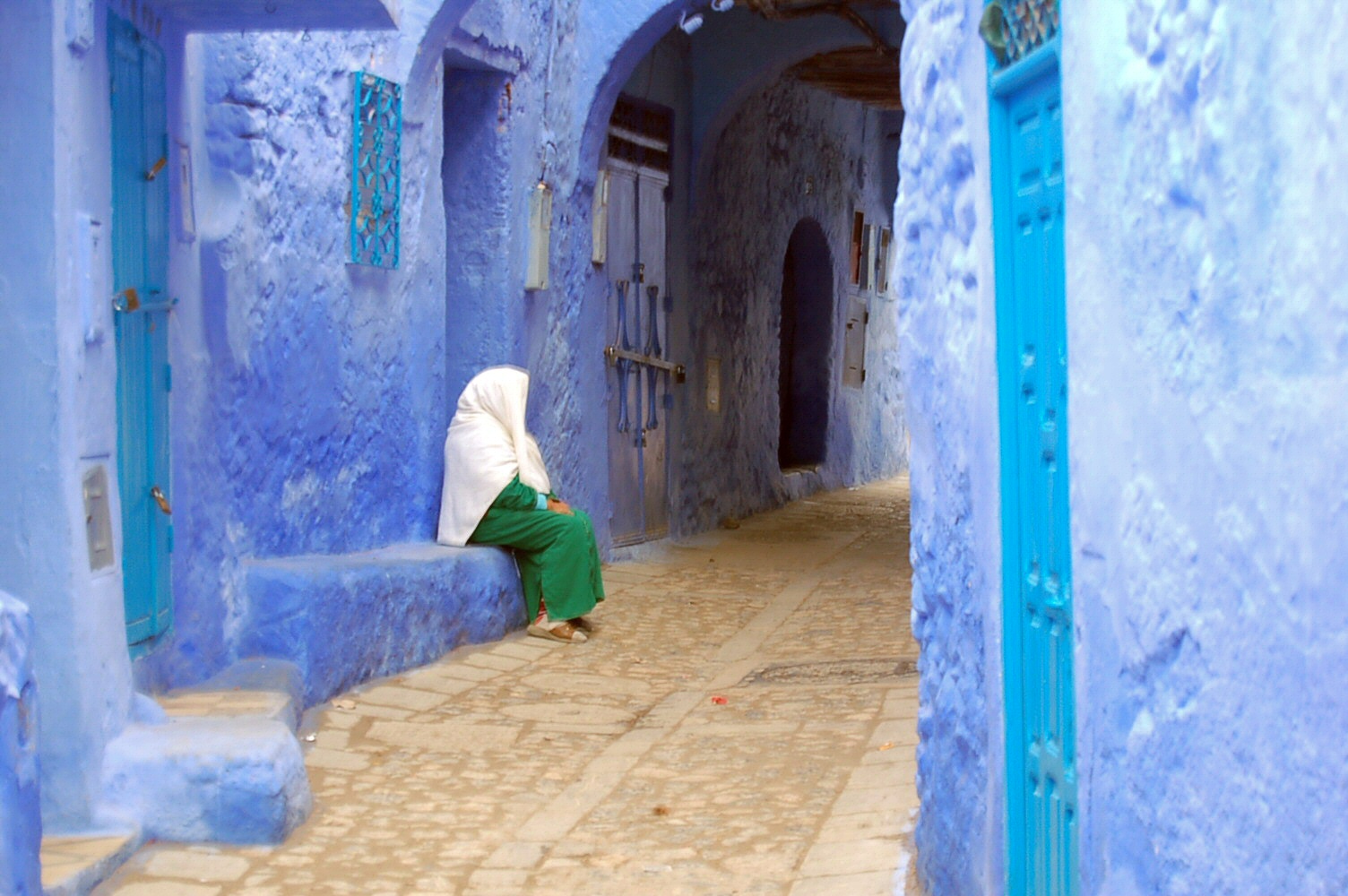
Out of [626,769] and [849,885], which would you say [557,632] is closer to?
[626,769]

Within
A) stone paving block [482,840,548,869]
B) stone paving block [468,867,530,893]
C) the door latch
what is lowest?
stone paving block [468,867,530,893]

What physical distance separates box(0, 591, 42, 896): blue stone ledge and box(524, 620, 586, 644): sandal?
157 inches

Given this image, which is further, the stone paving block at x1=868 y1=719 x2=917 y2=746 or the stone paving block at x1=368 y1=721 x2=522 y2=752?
the stone paving block at x1=368 y1=721 x2=522 y2=752

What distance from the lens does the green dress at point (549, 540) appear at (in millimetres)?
7367

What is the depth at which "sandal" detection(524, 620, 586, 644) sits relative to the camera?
24.2ft

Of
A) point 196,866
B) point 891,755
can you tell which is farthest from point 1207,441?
point 891,755

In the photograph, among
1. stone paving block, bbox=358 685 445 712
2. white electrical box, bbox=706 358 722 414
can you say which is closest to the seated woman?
stone paving block, bbox=358 685 445 712


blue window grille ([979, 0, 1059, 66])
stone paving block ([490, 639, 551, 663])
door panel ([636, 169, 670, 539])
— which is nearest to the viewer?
blue window grille ([979, 0, 1059, 66])

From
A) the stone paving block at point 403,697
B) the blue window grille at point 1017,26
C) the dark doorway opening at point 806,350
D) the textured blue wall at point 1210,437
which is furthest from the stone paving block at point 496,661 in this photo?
the dark doorway opening at point 806,350

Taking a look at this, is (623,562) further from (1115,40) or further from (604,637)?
(1115,40)

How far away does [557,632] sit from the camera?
290 inches

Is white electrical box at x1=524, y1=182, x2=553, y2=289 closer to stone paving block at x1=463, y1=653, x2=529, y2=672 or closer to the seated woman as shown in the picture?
the seated woman

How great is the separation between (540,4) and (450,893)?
545 centimetres

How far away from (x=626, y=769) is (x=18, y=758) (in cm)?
231
